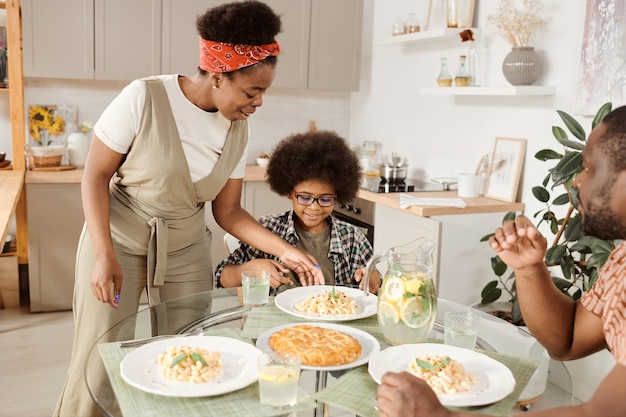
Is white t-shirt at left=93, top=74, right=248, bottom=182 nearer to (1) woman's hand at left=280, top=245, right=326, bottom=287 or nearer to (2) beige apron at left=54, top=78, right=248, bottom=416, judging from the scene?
(2) beige apron at left=54, top=78, right=248, bottom=416

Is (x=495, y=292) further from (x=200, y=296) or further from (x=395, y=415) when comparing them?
(x=395, y=415)

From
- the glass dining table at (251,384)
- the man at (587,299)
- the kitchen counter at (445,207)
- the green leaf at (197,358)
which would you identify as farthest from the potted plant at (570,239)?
the green leaf at (197,358)

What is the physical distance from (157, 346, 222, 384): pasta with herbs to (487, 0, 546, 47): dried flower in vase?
8.42 feet

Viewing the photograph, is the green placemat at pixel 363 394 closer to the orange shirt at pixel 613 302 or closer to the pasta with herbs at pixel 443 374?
the pasta with herbs at pixel 443 374

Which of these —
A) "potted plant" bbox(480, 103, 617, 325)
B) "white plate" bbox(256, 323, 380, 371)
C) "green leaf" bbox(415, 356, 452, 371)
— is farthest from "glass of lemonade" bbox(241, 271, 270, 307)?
"potted plant" bbox(480, 103, 617, 325)

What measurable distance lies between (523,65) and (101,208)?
215 centimetres

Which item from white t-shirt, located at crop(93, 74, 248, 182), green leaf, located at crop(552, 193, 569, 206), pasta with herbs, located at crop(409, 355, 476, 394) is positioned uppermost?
white t-shirt, located at crop(93, 74, 248, 182)

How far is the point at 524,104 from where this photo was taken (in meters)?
3.41

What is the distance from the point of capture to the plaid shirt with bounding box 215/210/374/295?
236 centimetres

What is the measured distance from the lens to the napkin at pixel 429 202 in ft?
10.8

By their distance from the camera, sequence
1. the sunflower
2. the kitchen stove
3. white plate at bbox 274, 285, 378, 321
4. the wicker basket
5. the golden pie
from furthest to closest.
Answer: the sunflower, the wicker basket, the kitchen stove, white plate at bbox 274, 285, 378, 321, the golden pie

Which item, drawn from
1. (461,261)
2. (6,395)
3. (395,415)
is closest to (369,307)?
(395,415)

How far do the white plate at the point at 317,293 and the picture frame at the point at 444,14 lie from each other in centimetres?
228

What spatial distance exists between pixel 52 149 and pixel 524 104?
108 inches
